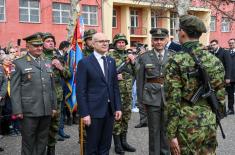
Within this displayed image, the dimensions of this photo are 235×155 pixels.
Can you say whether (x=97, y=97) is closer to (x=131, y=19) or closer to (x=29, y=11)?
(x=29, y=11)

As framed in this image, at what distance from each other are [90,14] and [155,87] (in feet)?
104

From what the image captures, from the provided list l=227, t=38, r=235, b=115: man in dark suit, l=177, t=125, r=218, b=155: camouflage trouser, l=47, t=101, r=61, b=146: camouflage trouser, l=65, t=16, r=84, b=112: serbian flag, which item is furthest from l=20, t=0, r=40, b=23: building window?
l=177, t=125, r=218, b=155: camouflage trouser

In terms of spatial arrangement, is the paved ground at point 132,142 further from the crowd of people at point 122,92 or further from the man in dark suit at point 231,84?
the man in dark suit at point 231,84

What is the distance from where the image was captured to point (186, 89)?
4082 mm

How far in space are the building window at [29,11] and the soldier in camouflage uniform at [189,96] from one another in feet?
100

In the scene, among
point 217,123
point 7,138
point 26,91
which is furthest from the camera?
point 7,138

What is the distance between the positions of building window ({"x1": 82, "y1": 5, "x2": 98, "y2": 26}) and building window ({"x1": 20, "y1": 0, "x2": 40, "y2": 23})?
4718 mm

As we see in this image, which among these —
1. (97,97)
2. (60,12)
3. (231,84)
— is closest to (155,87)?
(97,97)

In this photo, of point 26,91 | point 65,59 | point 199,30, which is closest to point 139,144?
point 65,59

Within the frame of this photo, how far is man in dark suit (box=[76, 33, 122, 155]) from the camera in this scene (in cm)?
565

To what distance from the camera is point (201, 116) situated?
4.15 metres

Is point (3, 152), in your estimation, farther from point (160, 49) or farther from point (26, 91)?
point (160, 49)

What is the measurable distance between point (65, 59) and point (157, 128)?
2678 millimetres

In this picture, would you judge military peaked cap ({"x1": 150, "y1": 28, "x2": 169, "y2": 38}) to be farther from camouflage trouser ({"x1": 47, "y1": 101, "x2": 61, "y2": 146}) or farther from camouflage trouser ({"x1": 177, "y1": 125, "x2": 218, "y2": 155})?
camouflage trouser ({"x1": 177, "y1": 125, "x2": 218, "y2": 155})
